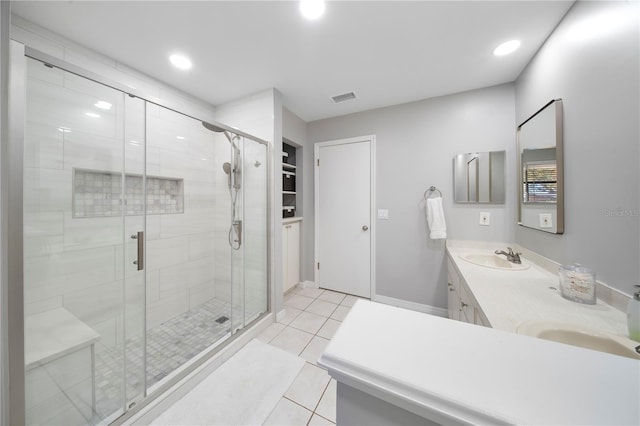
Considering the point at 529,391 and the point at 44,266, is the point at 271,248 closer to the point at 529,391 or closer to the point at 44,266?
the point at 44,266

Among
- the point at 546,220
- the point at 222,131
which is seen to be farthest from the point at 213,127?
the point at 546,220

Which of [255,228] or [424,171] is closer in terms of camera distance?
[255,228]

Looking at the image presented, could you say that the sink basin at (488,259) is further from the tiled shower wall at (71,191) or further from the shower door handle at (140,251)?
the tiled shower wall at (71,191)

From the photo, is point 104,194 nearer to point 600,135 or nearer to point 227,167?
point 227,167

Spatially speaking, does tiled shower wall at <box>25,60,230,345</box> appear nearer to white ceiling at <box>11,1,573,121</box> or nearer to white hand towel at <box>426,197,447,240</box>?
white ceiling at <box>11,1,573,121</box>

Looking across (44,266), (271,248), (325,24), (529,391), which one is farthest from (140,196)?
(529,391)

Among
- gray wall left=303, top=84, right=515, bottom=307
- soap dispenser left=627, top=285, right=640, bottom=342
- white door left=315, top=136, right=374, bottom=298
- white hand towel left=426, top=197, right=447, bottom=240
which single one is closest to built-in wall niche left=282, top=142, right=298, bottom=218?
white door left=315, top=136, right=374, bottom=298

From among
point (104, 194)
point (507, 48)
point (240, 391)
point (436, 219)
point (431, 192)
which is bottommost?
point (240, 391)

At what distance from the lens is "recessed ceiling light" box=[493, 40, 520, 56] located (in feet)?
5.22

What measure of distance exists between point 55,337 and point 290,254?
6.68 ft

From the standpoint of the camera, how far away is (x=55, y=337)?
1.12 m

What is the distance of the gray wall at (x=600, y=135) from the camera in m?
0.96

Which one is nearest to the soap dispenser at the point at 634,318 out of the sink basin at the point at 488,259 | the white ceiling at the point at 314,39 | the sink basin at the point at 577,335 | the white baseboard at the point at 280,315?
the sink basin at the point at 577,335

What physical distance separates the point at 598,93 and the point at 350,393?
5.99 ft
